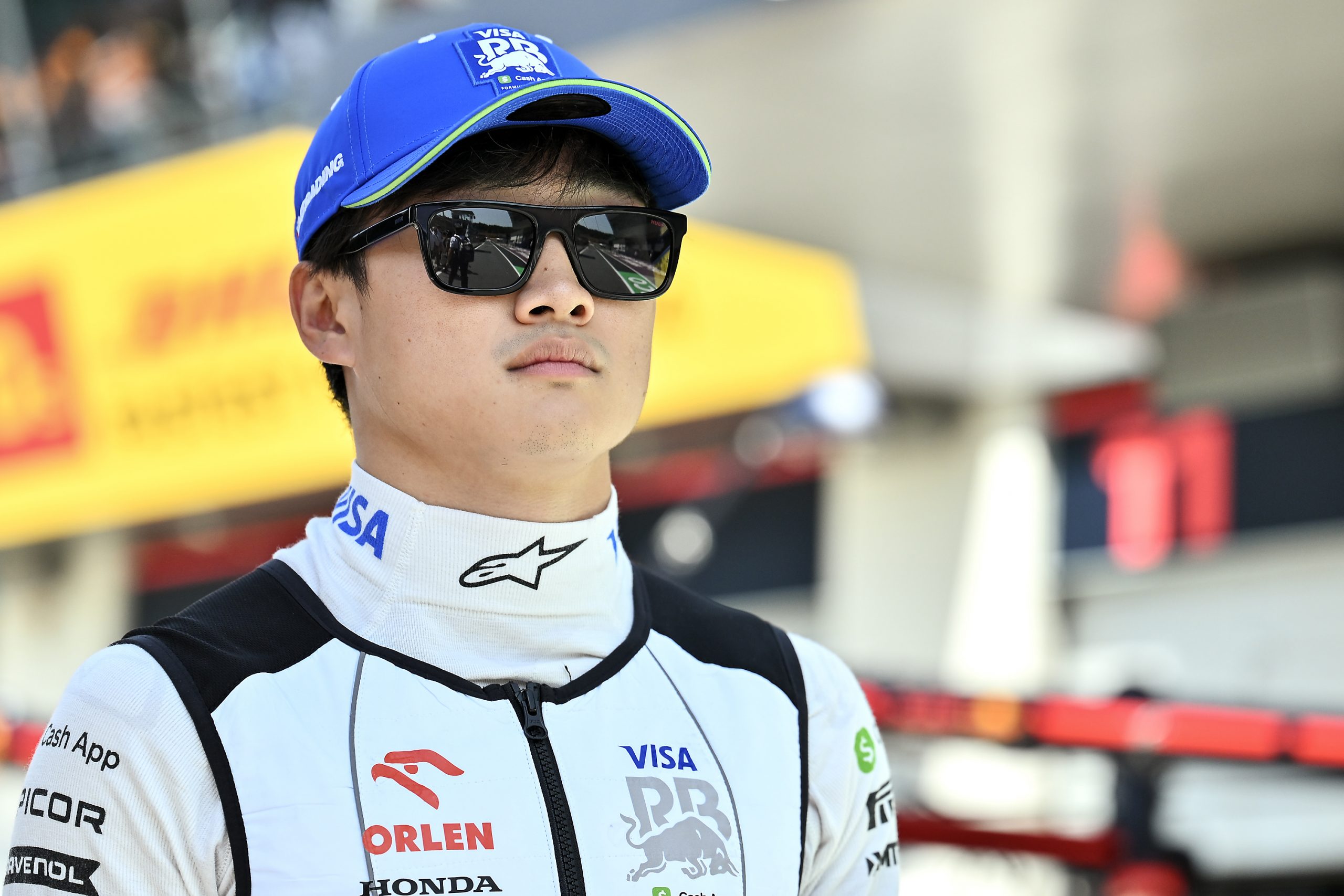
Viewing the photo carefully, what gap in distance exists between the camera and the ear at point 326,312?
1.63 metres

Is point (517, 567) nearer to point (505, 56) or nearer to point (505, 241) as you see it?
point (505, 241)

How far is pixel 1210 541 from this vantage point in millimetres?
8500

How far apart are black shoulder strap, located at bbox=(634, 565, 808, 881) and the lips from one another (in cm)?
34

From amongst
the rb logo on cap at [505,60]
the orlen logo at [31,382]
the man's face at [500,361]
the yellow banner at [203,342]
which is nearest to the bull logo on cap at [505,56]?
the rb logo on cap at [505,60]

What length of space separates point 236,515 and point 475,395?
10.5 metres

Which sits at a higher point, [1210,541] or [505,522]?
[1210,541]

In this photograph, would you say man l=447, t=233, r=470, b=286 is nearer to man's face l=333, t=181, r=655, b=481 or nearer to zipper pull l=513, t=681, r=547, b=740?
man's face l=333, t=181, r=655, b=481

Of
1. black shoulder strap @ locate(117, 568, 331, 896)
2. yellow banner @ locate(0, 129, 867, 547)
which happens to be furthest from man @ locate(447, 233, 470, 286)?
yellow banner @ locate(0, 129, 867, 547)

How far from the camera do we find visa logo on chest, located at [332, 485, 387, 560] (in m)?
1.58

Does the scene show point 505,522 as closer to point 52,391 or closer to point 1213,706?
point 1213,706

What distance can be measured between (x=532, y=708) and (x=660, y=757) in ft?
0.46

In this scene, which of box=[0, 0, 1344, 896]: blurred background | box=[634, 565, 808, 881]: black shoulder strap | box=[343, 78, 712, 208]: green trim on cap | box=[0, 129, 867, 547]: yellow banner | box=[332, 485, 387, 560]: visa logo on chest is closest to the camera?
box=[343, 78, 712, 208]: green trim on cap

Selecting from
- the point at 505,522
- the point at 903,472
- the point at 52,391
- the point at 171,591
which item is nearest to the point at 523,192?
the point at 505,522

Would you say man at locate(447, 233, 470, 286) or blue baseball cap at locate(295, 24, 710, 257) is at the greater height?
blue baseball cap at locate(295, 24, 710, 257)
